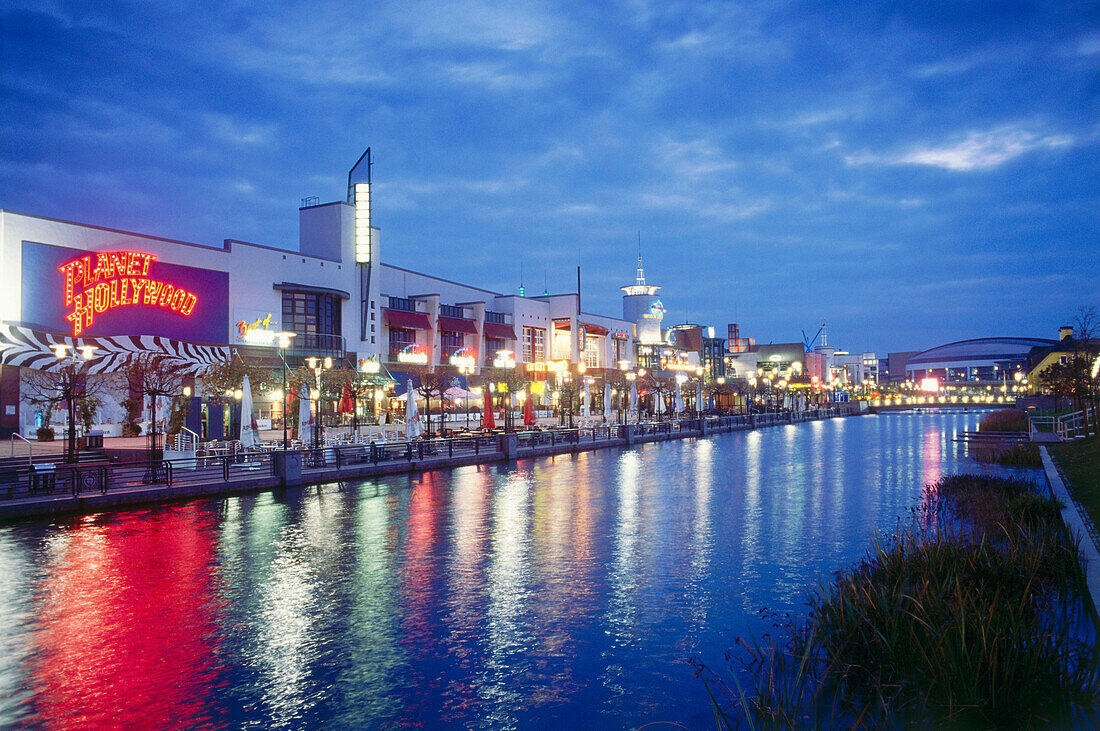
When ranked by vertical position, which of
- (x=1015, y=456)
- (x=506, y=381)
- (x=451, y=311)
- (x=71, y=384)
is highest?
(x=451, y=311)

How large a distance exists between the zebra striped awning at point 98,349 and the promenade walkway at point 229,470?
411cm

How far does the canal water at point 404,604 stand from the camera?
8570 millimetres

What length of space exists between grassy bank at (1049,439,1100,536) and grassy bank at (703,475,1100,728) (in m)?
5.61

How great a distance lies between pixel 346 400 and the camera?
49781 millimetres

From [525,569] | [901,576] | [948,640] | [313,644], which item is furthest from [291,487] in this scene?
[948,640]

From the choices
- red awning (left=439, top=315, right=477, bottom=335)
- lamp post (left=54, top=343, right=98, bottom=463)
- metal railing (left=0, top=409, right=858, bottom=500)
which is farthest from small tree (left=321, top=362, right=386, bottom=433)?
red awning (left=439, top=315, right=477, bottom=335)

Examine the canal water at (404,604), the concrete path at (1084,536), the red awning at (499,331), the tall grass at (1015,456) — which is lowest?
the canal water at (404,604)

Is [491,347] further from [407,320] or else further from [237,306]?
[237,306]

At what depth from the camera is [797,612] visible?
37.8 ft

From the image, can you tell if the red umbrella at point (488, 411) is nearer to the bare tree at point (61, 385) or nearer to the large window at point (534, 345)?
the bare tree at point (61, 385)

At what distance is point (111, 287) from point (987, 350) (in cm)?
A: 19086

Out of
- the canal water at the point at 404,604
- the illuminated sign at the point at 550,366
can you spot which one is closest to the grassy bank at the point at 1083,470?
the canal water at the point at 404,604

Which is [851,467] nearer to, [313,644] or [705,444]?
[705,444]

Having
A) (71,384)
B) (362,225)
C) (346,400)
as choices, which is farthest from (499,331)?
(71,384)
